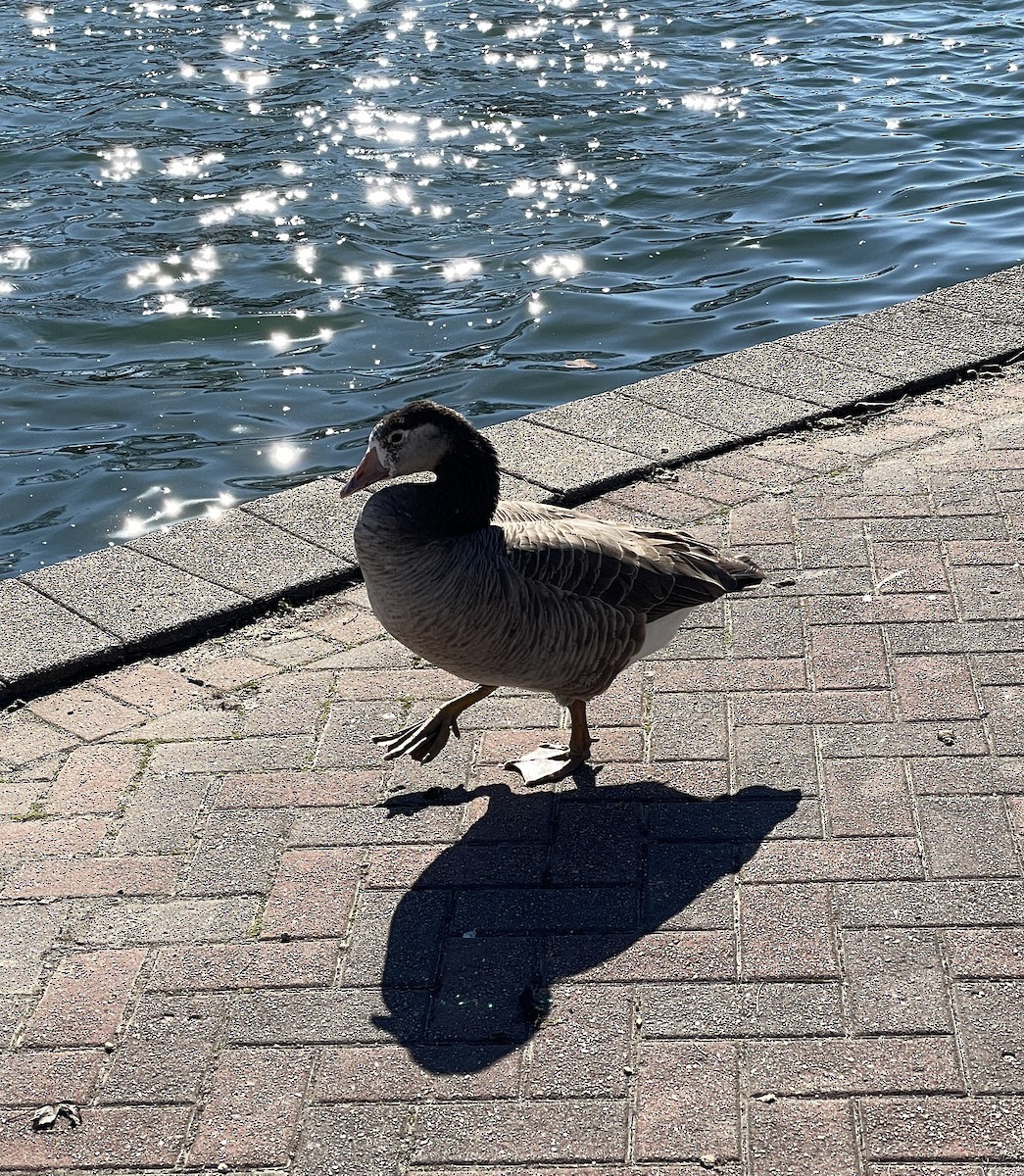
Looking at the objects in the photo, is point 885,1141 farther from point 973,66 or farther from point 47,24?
point 47,24

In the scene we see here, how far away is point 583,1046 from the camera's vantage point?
3.41 metres

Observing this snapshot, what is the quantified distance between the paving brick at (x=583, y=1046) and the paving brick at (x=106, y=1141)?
2.57ft

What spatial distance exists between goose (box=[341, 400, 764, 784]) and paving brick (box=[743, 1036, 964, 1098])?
1214 millimetres

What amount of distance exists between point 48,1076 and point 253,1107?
507 mm

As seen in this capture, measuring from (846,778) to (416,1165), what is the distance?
1.79m

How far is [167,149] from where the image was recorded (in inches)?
467

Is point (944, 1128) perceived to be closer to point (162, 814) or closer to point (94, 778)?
point (162, 814)

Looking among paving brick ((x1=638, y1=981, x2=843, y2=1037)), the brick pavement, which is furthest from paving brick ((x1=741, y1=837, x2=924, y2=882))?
paving brick ((x1=638, y1=981, x2=843, y2=1037))

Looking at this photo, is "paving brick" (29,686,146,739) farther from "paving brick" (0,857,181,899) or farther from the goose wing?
the goose wing

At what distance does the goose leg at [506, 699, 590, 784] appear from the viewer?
4.37 meters

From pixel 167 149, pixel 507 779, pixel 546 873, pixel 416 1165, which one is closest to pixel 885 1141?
pixel 416 1165

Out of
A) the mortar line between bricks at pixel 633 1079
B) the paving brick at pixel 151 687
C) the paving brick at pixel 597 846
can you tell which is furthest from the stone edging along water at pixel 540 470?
the mortar line between bricks at pixel 633 1079

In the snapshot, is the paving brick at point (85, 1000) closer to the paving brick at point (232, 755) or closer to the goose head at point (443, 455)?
the paving brick at point (232, 755)

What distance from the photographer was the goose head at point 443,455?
4.19m
